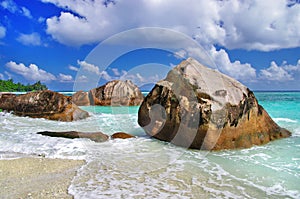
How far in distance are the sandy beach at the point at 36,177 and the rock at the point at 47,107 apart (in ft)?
20.2

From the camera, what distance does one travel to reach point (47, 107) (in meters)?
10.3

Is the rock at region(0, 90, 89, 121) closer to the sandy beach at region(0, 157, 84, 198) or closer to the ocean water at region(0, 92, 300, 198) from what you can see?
the ocean water at region(0, 92, 300, 198)

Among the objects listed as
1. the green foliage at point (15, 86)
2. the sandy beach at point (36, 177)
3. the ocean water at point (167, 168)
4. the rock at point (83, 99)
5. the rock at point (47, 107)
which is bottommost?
the sandy beach at point (36, 177)

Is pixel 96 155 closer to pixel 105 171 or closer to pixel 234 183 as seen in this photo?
pixel 105 171

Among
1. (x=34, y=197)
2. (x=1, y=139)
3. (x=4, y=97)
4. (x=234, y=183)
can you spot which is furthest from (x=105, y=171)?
(x=4, y=97)

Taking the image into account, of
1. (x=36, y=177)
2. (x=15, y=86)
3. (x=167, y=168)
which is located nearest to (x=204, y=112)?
(x=167, y=168)

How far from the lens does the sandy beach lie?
281 cm

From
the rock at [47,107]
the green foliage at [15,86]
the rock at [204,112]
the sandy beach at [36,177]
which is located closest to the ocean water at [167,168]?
the sandy beach at [36,177]

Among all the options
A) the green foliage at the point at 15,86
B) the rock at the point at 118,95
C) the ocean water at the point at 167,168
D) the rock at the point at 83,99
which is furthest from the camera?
the green foliage at the point at 15,86

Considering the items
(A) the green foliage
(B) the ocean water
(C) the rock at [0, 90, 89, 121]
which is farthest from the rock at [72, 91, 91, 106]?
(A) the green foliage

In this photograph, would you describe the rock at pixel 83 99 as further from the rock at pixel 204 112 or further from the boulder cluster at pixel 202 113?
the rock at pixel 204 112

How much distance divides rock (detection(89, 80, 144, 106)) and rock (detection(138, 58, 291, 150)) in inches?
555

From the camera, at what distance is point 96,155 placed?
4531mm

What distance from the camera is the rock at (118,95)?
66.9 ft
